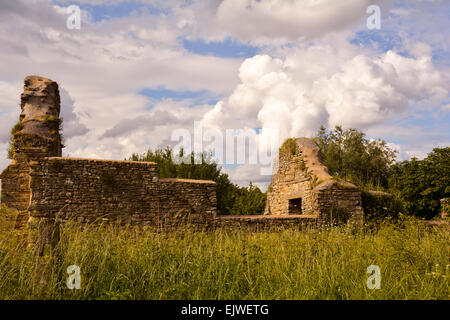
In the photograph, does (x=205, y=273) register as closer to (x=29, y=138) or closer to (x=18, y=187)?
(x=29, y=138)

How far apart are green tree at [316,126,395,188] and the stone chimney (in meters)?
24.1

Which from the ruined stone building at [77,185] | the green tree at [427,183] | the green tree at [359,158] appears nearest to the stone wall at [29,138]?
the ruined stone building at [77,185]

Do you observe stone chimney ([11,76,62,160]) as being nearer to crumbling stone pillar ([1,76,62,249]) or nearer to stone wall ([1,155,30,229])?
crumbling stone pillar ([1,76,62,249])

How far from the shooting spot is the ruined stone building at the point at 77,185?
11.0 m

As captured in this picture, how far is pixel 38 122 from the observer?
474 inches

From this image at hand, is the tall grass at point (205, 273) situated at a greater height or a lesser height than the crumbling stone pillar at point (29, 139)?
lesser

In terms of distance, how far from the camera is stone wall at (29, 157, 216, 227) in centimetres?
1092

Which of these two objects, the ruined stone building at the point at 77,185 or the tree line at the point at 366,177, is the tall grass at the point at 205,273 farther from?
the tree line at the point at 366,177

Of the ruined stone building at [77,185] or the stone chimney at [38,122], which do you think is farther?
the stone chimney at [38,122]

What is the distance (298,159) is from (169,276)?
10.9m

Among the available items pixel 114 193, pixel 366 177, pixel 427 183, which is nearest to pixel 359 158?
pixel 366 177

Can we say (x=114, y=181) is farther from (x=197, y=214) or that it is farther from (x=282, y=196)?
(x=282, y=196)

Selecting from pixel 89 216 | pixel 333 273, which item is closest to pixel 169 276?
pixel 333 273

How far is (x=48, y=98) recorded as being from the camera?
12.8 metres
